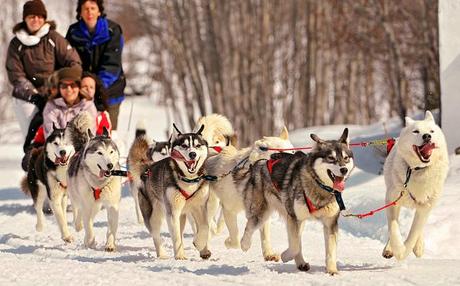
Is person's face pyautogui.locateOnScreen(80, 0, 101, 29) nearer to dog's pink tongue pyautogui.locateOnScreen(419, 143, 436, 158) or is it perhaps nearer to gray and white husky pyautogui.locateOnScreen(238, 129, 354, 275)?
gray and white husky pyautogui.locateOnScreen(238, 129, 354, 275)

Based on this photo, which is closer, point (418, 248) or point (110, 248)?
point (418, 248)

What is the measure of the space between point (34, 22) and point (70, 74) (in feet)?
3.65

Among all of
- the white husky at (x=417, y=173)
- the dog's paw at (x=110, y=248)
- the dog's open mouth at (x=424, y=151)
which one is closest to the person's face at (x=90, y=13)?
the dog's paw at (x=110, y=248)

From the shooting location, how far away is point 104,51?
10297 millimetres

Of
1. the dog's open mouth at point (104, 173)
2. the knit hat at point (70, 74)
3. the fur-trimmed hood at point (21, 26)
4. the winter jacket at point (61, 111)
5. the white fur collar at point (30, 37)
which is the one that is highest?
the fur-trimmed hood at point (21, 26)

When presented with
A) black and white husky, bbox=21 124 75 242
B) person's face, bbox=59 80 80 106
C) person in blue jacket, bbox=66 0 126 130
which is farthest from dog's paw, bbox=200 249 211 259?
person in blue jacket, bbox=66 0 126 130

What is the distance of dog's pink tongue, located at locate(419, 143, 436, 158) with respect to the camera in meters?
6.39

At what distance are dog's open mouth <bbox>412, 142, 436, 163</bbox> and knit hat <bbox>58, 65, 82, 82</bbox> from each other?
3.89m

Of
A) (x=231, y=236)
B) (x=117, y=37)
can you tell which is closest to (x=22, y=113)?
(x=117, y=37)

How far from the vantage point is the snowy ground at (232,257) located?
5.64 m

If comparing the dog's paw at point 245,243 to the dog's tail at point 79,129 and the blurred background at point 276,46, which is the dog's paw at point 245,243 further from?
the blurred background at point 276,46

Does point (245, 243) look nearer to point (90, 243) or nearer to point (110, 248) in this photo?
point (110, 248)

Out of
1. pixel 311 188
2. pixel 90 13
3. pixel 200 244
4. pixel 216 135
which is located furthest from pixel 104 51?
pixel 311 188

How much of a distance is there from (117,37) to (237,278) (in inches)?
202
